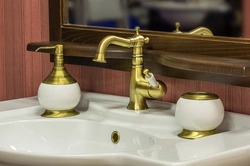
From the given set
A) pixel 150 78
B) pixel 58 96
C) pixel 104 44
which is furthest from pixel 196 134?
pixel 58 96

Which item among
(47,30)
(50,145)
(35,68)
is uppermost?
(47,30)

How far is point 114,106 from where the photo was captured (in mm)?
1373

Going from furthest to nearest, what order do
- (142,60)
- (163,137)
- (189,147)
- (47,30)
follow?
(47,30)
(142,60)
(163,137)
(189,147)

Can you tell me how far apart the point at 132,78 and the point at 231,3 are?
26 cm

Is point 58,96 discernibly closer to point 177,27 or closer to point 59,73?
point 59,73

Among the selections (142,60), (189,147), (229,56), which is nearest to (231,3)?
(229,56)

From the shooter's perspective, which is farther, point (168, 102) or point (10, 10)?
point (10, 10)

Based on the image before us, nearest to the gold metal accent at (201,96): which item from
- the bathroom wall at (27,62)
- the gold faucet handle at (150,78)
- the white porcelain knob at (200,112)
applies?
the white porcelain knob at (200,112)

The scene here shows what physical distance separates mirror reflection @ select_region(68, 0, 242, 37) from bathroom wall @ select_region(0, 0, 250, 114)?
123mm

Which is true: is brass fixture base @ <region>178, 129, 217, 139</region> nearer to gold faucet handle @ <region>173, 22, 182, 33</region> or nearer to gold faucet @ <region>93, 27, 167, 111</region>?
gold faucet @ <region>93, 27, 167, 111</region>

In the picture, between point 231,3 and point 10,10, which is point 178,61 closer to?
point 231,3

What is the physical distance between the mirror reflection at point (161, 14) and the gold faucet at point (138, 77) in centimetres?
6

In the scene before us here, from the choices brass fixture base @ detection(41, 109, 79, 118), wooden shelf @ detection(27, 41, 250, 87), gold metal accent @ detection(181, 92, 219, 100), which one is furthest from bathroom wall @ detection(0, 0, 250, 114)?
gold metal accent @ detection(181, 92, 219, 100)

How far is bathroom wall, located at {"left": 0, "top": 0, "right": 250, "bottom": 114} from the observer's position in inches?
59.4
